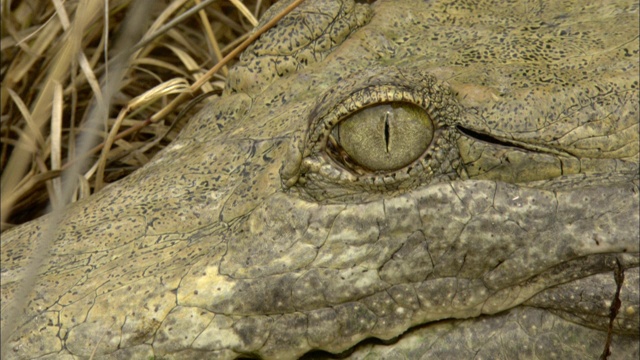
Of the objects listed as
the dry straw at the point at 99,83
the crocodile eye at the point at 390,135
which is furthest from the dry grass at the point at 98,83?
the crocodile eye at the point at 390,135

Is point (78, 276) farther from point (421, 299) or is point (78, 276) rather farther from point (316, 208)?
point (421, 299)

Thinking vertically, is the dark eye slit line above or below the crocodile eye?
below

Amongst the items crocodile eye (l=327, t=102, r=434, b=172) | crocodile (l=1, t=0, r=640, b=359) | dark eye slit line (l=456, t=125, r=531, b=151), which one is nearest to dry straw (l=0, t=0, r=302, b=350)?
crocodile (l=1, t=0, r=640, b=359)

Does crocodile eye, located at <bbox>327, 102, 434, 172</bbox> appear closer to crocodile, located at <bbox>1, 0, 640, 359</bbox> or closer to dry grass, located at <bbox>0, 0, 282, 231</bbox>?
crocodile, located at <bbox>1, 0, 640, 359</bbox>

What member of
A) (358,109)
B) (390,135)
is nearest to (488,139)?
(390,135)

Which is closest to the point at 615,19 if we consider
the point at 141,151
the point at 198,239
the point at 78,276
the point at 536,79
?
the point at 536,79

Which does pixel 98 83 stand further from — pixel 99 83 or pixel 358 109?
pixel 358 109
